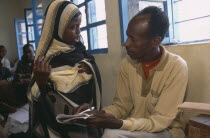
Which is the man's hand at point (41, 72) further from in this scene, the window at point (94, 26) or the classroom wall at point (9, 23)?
the classroom wall at point (9, 23)

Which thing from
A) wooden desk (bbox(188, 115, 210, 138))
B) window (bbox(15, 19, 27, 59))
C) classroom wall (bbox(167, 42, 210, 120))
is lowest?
wooden desk (bbox(188, 115, 210, 138))

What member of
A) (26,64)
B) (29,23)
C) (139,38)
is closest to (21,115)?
(26,64)

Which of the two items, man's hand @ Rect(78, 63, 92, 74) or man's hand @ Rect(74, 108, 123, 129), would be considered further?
man's hand @ Rect(78, 63, 92, 74)

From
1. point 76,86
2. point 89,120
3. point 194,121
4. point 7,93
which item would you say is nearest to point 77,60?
point 76,86

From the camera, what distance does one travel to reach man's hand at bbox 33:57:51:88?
133 cm

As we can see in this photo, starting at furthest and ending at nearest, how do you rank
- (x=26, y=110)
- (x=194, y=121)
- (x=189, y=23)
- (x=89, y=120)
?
→ (x=26, y=110) < (x=189, y=23) < (x=89, y=120) < (x=194, y=121)

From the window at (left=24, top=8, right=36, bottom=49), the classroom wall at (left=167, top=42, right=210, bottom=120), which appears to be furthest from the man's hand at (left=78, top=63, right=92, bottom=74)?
the window at (left=24, top=8, right=36, bottom=49)

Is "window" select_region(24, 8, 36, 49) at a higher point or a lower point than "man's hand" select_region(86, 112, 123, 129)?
higher

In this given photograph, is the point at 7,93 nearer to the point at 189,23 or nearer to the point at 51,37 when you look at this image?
the point at 51,37

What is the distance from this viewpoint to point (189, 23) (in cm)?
167

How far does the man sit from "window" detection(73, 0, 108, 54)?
3.07ft

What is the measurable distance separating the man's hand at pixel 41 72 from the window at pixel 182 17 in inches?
31.0

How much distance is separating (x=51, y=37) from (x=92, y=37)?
3.54 feet

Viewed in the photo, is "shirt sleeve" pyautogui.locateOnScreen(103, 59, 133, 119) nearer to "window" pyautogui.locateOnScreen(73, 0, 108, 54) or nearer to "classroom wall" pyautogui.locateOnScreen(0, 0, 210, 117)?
"classroom wall" pyautogui.locateOnScreen(0, 0, 210, 117)
